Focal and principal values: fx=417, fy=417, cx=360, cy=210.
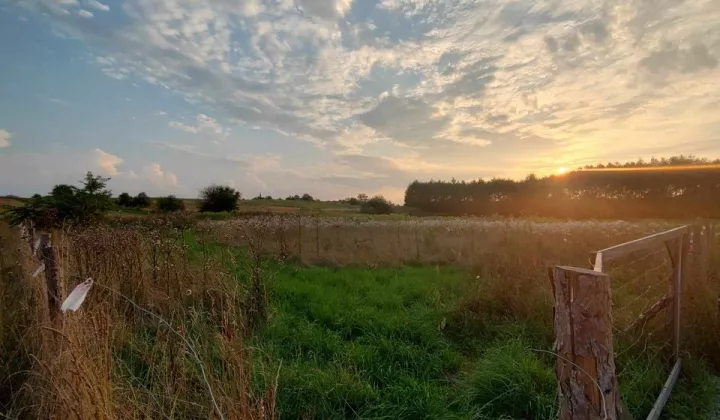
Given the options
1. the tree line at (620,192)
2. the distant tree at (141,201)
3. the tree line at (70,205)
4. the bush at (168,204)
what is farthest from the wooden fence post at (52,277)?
the distant tree at (141,201)

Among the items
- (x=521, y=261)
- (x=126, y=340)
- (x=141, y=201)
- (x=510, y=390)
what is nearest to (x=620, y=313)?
(x=521, y=261)

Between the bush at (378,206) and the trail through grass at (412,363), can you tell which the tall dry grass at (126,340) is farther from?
the bush at (378,206)

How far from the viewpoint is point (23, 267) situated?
5.01 meters

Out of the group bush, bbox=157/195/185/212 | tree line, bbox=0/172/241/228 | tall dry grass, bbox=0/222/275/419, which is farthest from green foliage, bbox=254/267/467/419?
bush, bbox=157/195/185/212

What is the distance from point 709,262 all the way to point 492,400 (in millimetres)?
4852

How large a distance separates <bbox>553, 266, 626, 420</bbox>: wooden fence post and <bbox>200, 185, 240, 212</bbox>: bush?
1696 inches

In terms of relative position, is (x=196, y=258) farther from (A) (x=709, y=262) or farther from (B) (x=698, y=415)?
(A) (x=709, y=262)

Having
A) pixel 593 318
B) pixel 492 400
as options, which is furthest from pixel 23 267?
pixel 593 318

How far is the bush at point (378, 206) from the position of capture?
143 ft

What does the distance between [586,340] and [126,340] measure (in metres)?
4.19

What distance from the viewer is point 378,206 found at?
43.9 m

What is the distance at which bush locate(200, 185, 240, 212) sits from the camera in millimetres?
43188

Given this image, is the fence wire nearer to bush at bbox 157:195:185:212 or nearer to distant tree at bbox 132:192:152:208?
bush at bbox 157:195:185:212

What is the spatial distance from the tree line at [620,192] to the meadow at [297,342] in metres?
16.8
